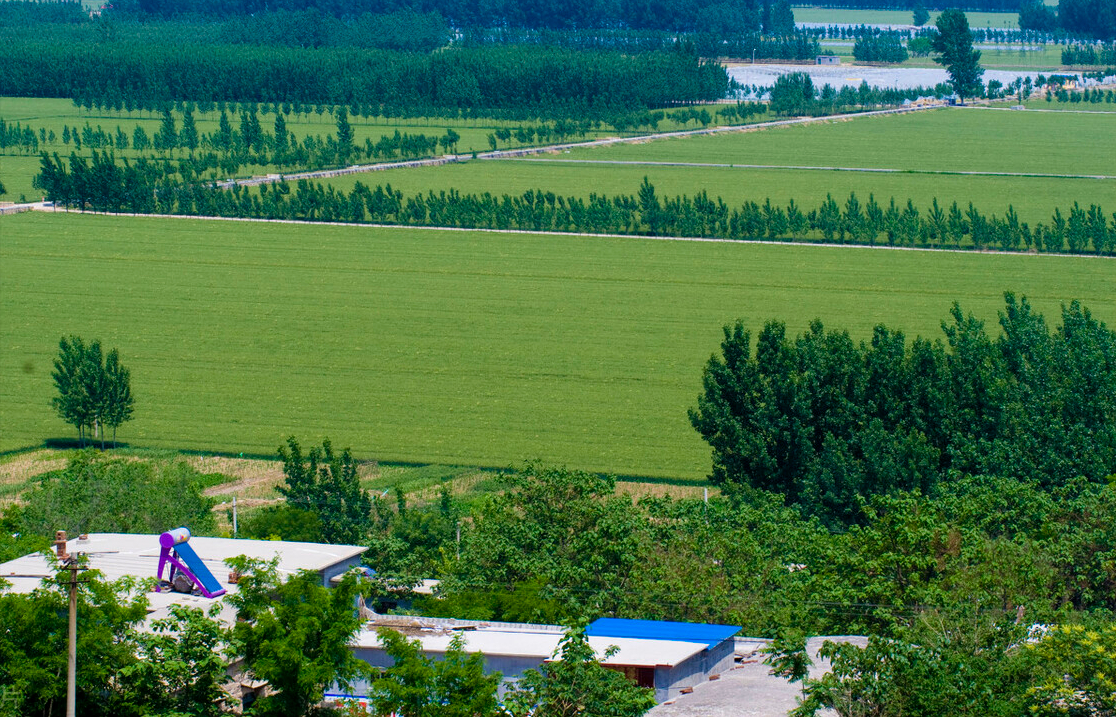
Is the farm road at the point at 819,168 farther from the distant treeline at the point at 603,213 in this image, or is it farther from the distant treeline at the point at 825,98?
the distant treeline at the point at 825,98

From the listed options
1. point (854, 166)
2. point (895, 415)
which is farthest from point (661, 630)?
point (854, 166)

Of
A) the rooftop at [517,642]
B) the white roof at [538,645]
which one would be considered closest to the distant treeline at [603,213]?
the rooftop at [517,642]

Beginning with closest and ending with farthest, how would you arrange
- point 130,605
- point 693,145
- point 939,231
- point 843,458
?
point 130,605, point 843,458, point 939,231, point 693,145

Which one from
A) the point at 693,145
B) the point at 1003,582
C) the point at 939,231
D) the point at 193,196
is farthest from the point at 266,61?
the point at 1003,582

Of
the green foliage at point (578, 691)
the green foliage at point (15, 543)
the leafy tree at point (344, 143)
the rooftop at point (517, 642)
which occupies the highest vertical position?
the leafy tree at point (344, 143)

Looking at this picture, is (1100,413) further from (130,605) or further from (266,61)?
(266,61)

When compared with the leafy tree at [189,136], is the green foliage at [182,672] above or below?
below

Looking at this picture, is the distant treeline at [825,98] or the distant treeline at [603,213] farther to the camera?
the distant treeline at [825,98]

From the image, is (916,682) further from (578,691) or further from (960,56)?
(960,56)
